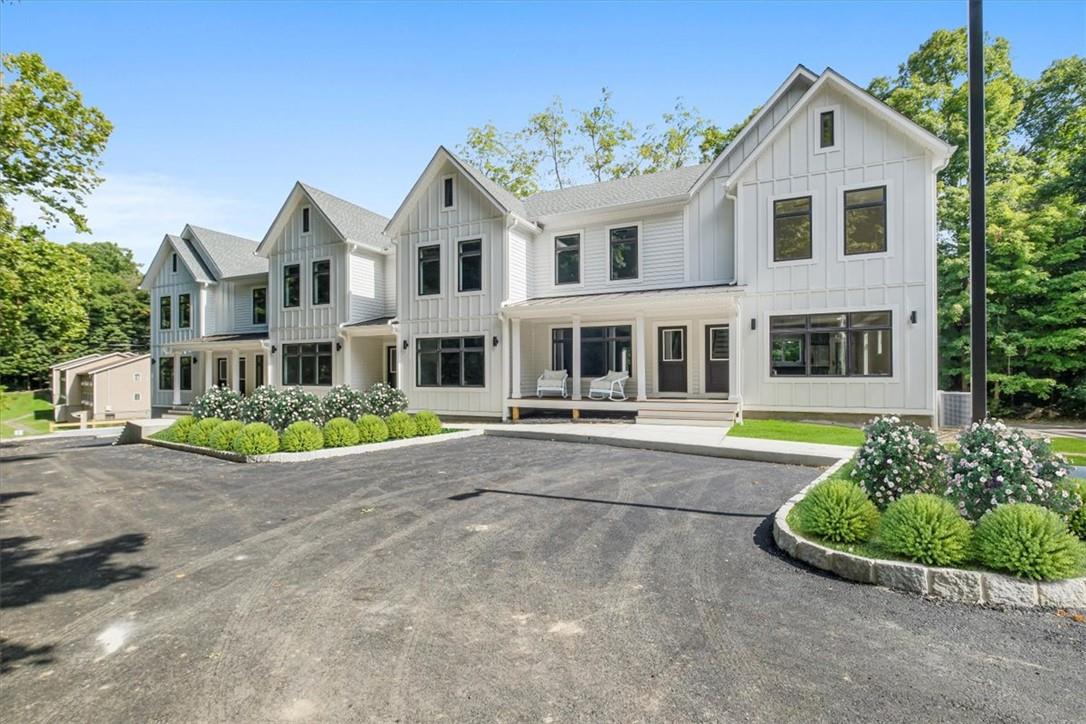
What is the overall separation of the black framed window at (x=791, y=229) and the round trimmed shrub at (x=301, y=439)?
38.7 feet

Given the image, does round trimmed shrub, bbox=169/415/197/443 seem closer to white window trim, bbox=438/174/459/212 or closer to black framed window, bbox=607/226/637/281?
white window trim, bbox=438/174/459/212

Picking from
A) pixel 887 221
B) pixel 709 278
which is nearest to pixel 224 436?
pixel 709 278

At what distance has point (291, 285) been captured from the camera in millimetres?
20766

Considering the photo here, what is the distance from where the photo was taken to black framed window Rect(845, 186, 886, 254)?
12.8 m

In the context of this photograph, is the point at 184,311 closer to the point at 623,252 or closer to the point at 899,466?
the point at 623,252

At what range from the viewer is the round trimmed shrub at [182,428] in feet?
40.2

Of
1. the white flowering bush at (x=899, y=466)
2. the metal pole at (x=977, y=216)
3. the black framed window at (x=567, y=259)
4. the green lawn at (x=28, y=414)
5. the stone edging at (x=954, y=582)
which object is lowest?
the green lawn at (x=28, y=414)

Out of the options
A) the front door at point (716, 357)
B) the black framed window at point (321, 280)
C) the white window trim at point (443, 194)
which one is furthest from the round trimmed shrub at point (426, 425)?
the black framed window at point (321, 280)

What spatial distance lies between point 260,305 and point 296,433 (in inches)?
617

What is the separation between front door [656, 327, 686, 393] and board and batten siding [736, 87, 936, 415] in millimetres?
2401

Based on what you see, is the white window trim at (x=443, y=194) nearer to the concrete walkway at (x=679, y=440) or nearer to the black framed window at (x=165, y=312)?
the concrete walkway at (x=679, y=440)

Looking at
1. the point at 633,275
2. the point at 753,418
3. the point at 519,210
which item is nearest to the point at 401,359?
the point at 519,210

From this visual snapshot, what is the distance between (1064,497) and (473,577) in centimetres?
491

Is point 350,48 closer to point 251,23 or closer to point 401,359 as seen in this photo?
point 251,23
